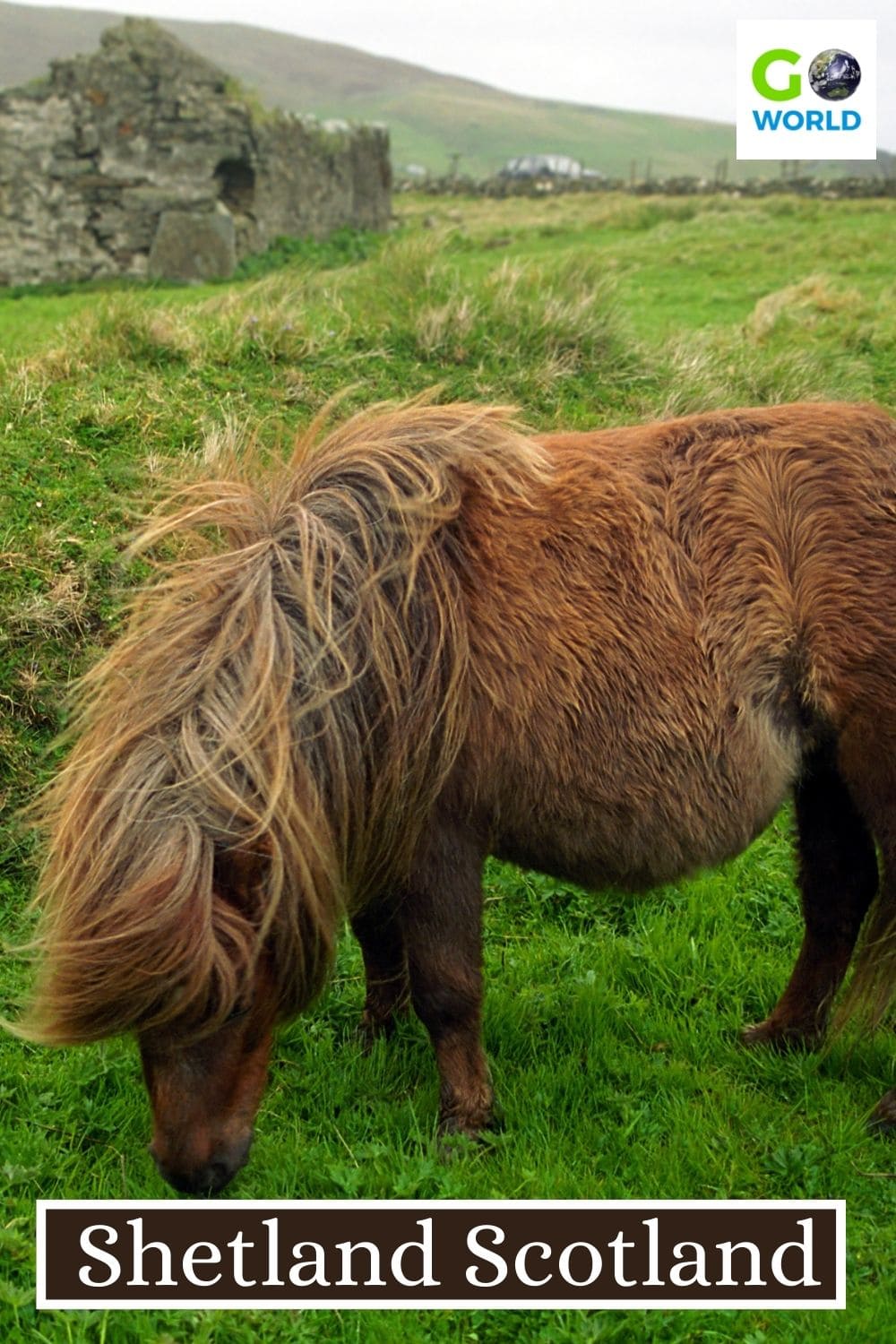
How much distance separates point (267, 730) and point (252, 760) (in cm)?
9

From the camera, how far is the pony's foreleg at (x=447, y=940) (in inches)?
127

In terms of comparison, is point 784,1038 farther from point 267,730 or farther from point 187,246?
point 187,246

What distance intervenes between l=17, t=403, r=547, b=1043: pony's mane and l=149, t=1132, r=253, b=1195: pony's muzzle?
0.31 m

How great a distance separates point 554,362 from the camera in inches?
312

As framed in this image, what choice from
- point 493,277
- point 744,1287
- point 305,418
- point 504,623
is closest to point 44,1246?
point 744,1287

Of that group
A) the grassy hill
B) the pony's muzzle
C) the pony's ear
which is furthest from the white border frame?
the grassy hill

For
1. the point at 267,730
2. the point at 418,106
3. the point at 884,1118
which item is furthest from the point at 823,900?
the point at 418,106

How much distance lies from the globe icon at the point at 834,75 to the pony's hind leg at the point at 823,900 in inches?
395

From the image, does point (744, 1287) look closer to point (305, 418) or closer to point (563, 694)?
point (563, 694)

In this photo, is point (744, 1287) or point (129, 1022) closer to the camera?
point (129, 1022)

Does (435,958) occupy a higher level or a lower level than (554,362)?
lower

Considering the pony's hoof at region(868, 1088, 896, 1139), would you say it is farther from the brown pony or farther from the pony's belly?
the pony's belly

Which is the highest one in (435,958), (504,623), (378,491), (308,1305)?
(378,491)

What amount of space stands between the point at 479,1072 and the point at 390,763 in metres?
0.99
